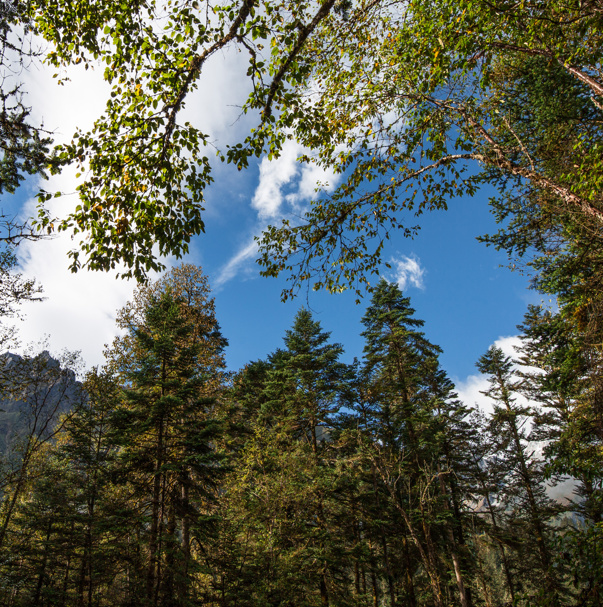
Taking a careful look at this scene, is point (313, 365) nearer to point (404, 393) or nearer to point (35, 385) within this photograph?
point (404, 393)

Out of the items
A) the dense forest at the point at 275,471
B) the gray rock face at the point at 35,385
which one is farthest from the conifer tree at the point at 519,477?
the gray rock face at the point at 35,385

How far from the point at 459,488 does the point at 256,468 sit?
11.8m

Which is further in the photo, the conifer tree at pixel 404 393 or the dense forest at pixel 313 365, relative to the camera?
the conifer tree at pixel 404 393

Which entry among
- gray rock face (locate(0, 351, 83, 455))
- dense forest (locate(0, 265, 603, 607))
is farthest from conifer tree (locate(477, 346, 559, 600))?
gray rock face (locate(0, 351, 83, 455))

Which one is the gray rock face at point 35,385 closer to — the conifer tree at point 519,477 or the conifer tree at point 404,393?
the conifer tree at point 404,393

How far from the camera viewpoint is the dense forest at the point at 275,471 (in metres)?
9.05

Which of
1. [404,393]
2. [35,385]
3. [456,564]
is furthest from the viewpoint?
[404,393]

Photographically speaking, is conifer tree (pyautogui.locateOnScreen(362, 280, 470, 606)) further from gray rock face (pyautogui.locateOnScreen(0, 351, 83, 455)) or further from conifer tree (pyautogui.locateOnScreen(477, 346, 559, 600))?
gray rock face (pyautogui.locateOnScreen(0, 351, 83, 455))

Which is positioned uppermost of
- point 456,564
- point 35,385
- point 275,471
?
point 35,385

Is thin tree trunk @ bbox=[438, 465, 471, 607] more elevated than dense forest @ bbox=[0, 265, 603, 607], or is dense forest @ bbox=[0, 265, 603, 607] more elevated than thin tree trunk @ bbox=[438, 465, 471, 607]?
dense forest @ bbox=[0, 265, 603, 607]

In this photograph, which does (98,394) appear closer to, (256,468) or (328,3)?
(256,468)

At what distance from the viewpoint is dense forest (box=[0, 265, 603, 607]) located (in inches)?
356

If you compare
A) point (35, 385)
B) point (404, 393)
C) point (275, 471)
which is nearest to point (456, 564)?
point (404, 393)

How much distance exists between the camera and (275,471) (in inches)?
491
